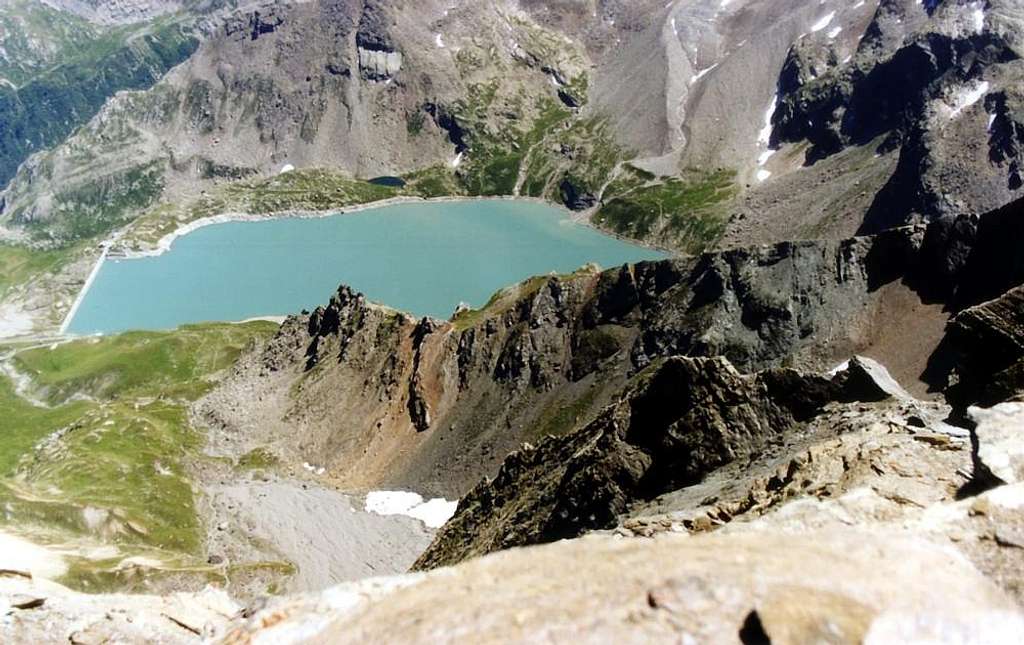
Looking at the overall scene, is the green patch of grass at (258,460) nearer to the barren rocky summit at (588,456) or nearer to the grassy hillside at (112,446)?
the barren rocky summit at (588,456)

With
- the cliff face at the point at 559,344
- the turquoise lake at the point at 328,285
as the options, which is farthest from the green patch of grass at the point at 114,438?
the turquoise lake at the point at 328,285

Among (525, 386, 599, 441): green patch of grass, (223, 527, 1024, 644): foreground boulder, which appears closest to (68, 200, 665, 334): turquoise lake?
(525, 386, 599, 441): green patch of grass

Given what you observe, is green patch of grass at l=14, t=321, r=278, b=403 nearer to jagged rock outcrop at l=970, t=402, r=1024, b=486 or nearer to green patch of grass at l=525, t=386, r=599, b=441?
green patch of grass at l=525, t=386, r=599, b=441

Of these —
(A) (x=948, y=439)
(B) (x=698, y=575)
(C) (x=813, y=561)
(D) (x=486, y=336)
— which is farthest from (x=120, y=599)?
(D) (x=486, y=336)

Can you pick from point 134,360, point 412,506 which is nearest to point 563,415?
point 412,506

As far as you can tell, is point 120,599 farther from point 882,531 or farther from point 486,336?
point 486,336

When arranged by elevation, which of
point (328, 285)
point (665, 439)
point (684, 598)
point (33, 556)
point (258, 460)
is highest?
point (684, 598)

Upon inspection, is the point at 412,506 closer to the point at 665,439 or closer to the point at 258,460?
the point at 258,460
